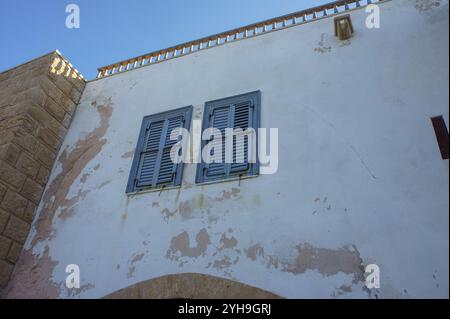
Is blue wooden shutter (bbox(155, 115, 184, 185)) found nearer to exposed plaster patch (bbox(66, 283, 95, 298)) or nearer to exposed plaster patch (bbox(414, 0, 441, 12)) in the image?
exposed plaster patch (bbox(66, 283, 95, 298))

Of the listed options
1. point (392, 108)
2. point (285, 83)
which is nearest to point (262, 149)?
point (285, 83)

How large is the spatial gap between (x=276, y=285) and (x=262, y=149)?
1.68 meters

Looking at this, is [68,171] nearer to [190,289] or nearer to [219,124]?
[219,124]

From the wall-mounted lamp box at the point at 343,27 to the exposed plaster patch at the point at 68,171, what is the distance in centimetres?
373

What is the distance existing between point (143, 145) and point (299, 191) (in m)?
2.50

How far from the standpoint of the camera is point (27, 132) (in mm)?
6227

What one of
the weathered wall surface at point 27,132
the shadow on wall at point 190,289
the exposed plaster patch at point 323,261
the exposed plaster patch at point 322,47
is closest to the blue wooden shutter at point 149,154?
the shadow on wall at point 190,289

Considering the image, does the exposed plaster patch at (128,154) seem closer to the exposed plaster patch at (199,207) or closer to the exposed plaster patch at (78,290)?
the exposed plaster patch at (199,207)

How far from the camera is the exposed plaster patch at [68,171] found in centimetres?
588

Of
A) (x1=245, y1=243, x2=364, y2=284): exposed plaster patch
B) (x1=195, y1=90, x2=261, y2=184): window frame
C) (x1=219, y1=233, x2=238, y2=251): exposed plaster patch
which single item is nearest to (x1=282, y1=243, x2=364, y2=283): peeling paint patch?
(x1=245, y1=243, x2=364, y2=284): exposed plaster patch

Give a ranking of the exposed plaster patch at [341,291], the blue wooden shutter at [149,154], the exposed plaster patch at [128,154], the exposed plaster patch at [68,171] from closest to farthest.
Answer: the exposed plaster patch at [341,291] → the blue wooden shutter at [149,154] → the exposed plaster patch at [68,171] → the exposed plaster patch at [128,154]

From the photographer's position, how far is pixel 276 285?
4230 mm

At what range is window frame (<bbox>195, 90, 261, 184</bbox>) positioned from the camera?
5.07 m

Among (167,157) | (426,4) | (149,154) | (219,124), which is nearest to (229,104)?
(219,124)
